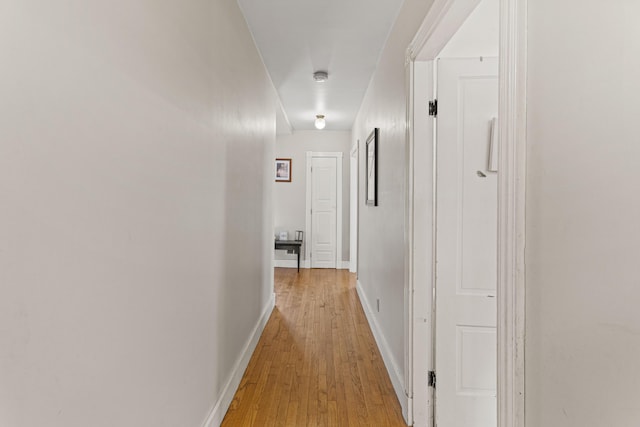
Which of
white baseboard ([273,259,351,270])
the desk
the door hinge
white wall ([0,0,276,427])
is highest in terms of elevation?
the door hinge

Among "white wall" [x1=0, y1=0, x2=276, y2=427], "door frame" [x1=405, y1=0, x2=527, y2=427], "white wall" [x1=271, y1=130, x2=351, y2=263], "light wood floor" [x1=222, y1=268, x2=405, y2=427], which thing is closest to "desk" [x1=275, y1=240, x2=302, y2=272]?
"white wall" [x1=271, y1=130, x2=351, y2=263]

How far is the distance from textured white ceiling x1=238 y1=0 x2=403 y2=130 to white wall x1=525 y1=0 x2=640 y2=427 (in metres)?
1.74

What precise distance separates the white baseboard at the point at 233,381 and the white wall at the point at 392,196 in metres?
1.02

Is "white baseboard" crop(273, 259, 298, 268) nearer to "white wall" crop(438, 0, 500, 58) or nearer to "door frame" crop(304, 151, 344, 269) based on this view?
"door frame" crop(304, 151, 344, 269)

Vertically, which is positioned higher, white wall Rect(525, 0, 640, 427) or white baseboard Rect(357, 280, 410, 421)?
white wall Rect(525, 0, 640, 427)

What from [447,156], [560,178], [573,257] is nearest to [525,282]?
[573,257]

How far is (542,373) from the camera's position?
839mm

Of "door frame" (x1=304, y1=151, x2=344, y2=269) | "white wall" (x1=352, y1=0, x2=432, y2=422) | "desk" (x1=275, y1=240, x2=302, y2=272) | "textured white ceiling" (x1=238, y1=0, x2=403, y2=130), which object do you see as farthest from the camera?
"door frame" (x1=304, y1=151, x2=344, y2=269)

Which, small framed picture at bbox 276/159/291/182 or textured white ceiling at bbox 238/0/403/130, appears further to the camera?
small framed picture at bbox 276/159/291/182

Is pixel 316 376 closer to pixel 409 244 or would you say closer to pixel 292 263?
Result: pixel 409 244

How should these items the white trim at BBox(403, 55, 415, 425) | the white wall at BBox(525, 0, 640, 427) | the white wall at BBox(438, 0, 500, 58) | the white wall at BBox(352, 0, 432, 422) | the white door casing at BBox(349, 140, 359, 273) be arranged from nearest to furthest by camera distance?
the white wall at BBox(525, 0, 640, 427) < the white wall at BBox(438, 0, 500, 58) < the white trim at BBox(403, 55, 415, 425) < the white wall at BBox(352, 0, 432, 422) < the white door casing at BBox(349, 140, 359, 273)

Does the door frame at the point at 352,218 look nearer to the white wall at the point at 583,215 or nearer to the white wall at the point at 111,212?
the white wall at the point at 111,212

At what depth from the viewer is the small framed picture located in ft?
21.0

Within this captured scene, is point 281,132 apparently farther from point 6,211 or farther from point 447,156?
point 6,211
